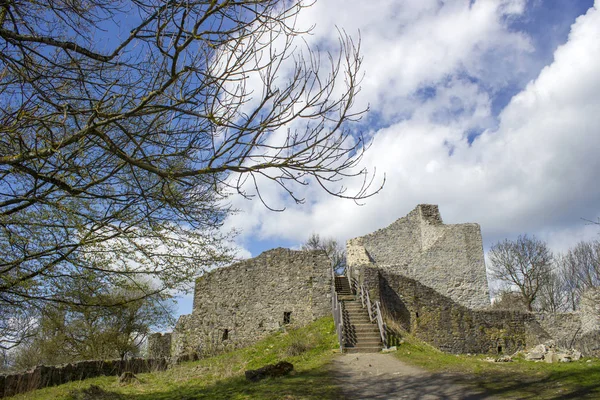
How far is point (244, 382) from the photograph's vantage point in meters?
8.91

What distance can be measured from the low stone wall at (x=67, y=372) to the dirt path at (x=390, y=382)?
7.93 m

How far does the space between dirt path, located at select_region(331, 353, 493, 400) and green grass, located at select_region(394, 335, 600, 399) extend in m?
0.36

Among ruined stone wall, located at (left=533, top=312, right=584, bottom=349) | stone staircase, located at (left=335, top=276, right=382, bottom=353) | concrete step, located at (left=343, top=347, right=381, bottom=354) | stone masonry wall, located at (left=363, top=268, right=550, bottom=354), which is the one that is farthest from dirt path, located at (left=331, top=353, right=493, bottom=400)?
ruined stone wall, located at (left=533, top=312, right=584, bottom=349)

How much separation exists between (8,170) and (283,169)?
11.1ft

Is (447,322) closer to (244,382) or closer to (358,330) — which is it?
(358,330)

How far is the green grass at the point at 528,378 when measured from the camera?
19.9ft

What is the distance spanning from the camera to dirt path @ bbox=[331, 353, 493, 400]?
6766 mm

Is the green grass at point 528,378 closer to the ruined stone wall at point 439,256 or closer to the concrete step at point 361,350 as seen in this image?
the concrete step at point 361,350

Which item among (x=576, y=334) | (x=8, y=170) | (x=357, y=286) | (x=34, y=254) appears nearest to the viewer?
(x=8, y=170)

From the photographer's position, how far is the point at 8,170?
17.6 ft

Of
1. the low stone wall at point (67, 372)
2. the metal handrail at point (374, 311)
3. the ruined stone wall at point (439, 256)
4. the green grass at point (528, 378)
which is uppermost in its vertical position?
the ruined stone wall at point (439, 256)

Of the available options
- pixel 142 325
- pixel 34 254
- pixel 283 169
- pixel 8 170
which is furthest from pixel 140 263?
pixel 142 325

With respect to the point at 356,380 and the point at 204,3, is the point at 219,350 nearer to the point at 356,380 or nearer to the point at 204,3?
the point at 356,380

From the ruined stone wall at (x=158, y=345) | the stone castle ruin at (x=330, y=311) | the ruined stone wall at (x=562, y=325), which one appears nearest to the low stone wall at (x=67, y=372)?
the stone castle ruin at (x=330, y=311)
